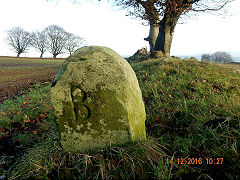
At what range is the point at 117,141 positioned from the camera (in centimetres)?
200

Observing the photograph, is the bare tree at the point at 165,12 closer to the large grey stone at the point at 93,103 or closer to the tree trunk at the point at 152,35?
the tree trunk at the point at 152,35

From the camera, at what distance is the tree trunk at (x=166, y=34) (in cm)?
840

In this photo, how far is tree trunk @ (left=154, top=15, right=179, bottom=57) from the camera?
840 centimetres

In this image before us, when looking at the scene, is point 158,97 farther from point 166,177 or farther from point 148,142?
point 166,177

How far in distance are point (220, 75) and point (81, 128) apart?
16.7ft

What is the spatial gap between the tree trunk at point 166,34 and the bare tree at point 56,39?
37985 mm

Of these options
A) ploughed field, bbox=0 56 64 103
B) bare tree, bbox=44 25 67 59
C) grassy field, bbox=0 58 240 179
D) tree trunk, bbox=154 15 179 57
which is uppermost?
bare tree, bbox=44 25 67 59

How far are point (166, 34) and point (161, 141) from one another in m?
7.85

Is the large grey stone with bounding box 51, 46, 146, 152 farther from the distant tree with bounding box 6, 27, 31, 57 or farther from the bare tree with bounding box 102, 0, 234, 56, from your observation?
the distant tree with bounding box 6, 27, 31, 57

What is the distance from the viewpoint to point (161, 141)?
2252 millimetres

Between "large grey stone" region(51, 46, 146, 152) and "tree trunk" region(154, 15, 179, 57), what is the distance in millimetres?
7716

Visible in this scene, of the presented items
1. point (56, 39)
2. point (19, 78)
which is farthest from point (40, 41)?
point (19, 78)

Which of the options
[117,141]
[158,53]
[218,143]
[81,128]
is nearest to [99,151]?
[117,141]

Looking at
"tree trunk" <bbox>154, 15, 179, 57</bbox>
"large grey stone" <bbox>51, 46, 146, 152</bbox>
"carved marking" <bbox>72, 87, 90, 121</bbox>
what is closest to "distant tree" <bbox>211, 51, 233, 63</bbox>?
"tree trunk" <bbox>154, 15, 179, 57</bbox>
